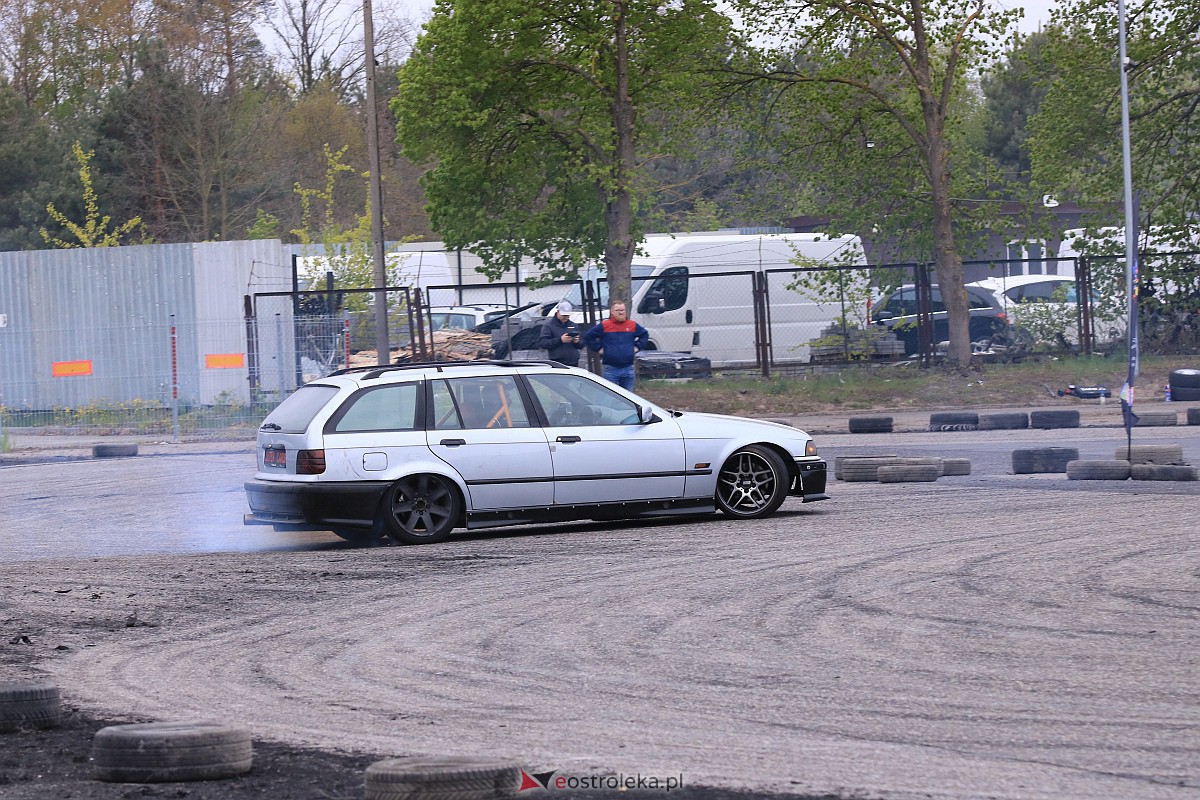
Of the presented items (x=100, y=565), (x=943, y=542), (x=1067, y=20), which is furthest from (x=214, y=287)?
(x=943, y=542)

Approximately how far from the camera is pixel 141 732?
5141 millimetres

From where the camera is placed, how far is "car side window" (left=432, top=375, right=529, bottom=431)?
38.2ft

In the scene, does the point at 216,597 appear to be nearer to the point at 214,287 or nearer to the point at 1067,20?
the point at 214,287

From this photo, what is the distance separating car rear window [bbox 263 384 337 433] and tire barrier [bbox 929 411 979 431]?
1208 cm

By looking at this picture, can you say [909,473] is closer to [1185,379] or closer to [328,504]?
[328,504]

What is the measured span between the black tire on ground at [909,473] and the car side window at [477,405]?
4496 mm

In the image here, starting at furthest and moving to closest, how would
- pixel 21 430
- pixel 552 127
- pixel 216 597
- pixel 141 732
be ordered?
pixel 552 127 → pixel 21 430 → pixel 216 597 → pixel 141 732

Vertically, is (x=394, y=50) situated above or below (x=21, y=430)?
above

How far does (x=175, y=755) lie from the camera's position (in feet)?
16.7

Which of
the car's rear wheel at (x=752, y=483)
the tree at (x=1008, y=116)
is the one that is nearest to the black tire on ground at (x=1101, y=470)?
the car's rear wheel at (x=752, y=483)

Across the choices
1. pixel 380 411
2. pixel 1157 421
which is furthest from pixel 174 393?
pixel 1157 421

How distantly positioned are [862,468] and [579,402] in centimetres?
421

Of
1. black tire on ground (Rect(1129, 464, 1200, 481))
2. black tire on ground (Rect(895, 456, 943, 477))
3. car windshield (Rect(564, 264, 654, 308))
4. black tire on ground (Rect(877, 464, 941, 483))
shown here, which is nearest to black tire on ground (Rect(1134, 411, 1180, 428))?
black tire on ground (Rect(1129, 464, 1200, 481))

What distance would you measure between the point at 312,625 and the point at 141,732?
301 cm
